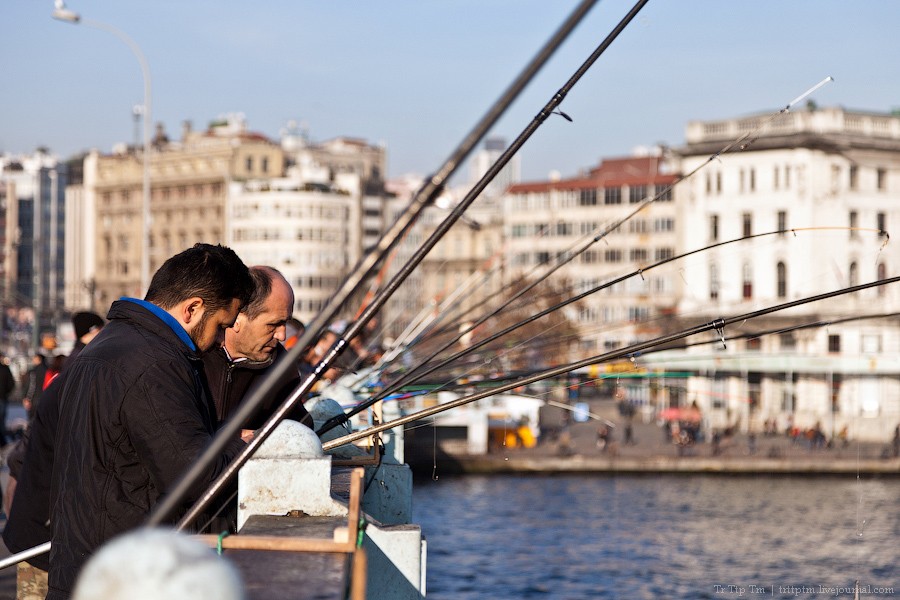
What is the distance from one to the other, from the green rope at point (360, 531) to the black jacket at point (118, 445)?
1.18ft

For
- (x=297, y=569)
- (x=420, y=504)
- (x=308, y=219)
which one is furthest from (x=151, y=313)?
(x=308, y=219)

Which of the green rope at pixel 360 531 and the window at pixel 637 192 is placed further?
the window at pixel 637 192

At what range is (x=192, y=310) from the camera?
3996 millimetres

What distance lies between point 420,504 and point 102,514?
46.1 metres

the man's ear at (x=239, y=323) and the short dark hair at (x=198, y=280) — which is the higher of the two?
the short dark hair at (x=198, y=280)

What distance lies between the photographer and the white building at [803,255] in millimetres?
66750

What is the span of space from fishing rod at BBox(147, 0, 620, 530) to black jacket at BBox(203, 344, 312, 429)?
113cm

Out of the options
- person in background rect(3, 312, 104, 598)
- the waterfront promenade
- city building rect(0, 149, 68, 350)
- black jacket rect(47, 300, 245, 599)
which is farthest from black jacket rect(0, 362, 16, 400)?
city building rect(0, 149, 68, 350)

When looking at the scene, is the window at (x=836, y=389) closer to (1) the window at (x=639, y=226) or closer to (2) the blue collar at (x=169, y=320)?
(1) the window at (x=639, y=226)

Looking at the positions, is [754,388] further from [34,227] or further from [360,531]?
[34,227]

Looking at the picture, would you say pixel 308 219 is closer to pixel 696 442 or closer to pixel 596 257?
pixel 596 257

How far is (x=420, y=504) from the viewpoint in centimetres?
4931

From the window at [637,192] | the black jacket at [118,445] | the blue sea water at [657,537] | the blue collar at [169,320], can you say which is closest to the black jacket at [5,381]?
the blue sea water at [657,537]

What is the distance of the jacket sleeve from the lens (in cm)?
360
